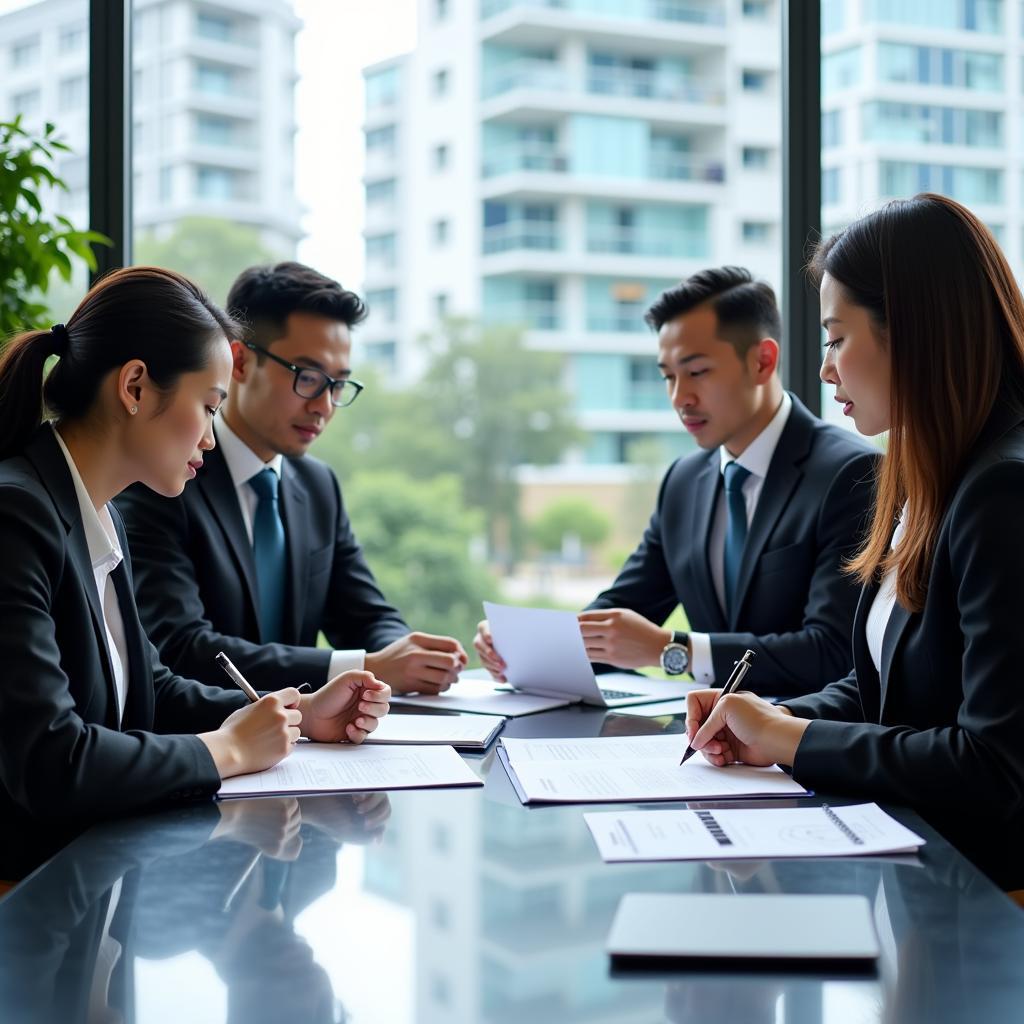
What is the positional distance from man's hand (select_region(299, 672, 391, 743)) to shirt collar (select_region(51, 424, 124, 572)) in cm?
36

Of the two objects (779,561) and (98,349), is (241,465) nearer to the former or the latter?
(98,349)

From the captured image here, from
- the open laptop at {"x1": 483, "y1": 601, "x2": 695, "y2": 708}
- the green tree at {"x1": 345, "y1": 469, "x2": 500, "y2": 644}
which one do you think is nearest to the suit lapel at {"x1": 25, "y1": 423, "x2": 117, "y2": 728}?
the open laptop at {"x1": 483, "y1": 601, "x2": 695, "y2": 708}

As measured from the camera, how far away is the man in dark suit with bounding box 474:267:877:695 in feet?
8.21

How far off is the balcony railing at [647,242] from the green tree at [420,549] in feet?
10.8

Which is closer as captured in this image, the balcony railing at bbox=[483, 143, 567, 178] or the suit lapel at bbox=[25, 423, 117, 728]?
the suit lapel at bbox=[25, 423, 117, 728]

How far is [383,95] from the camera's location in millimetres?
10305

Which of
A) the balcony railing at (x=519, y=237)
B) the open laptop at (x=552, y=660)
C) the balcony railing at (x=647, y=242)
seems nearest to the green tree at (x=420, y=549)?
the balcony railing at (x=519, y=237)

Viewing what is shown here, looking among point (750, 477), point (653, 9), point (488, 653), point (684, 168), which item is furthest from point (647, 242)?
point (488, 653)

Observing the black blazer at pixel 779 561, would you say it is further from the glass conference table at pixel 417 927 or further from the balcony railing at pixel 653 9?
the balcony railing at pixel 653 9

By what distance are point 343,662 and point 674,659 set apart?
69cm

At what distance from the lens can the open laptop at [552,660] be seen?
2.24m

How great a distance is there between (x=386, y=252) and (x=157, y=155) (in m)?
2.47

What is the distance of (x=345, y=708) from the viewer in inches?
73.8

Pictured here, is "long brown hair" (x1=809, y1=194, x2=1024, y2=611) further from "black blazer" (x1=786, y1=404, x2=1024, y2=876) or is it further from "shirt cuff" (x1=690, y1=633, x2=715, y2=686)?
"shirt cuff" (x1=690, y1=633, x2=715, y2=686)
